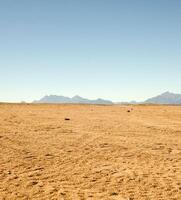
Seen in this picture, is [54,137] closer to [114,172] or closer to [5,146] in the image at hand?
[5,146]

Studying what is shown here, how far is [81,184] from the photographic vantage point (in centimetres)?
970

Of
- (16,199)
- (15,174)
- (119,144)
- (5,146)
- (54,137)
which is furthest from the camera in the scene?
(54,137)

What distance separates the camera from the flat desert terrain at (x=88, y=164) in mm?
9070

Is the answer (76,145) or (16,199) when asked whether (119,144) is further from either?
(16,199)

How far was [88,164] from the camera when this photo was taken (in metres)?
11.9

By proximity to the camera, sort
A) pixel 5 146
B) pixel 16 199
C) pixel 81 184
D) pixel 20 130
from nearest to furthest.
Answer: pixel 16 199, pixel 81 184, pixel 5 146, pixel 20 130

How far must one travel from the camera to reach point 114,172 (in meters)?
11.0

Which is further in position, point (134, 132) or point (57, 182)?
point (134, 132)

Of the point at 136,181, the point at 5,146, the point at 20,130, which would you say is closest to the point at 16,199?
the point at 136,181

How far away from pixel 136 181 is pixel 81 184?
1579 mm

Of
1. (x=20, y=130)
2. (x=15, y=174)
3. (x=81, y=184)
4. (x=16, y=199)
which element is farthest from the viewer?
(x=20, y=130)

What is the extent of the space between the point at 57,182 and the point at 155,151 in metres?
5.72

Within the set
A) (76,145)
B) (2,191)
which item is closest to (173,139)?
(76,145)

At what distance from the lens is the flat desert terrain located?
9070mm
